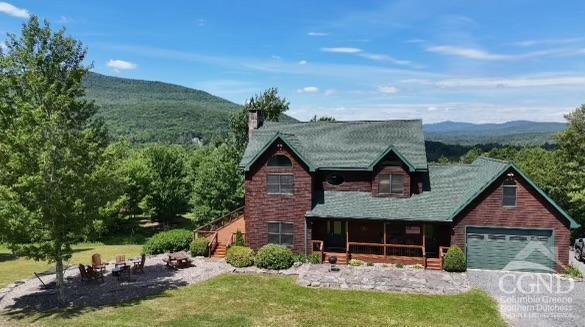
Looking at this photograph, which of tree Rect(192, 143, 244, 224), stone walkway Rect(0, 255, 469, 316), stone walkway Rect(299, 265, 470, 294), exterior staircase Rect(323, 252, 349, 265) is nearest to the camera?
stone walkway Rect(0, 255, 469, 316)

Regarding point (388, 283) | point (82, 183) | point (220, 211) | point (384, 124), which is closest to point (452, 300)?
point (388, 283)

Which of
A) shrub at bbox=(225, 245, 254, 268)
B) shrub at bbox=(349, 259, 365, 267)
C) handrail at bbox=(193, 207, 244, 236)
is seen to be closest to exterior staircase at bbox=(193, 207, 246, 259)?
handrail at bbox=(193, 207, 244, 236)

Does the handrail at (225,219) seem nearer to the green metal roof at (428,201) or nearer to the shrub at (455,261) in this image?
the green metal roof at (428,201)

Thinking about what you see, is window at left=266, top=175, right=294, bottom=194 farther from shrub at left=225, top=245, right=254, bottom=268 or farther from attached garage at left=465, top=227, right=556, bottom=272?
attached garage at left=465, top=227, right=556, bottom=272

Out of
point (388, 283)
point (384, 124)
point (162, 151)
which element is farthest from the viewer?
point (162, 151)

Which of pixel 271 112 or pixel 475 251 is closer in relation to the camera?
pixel 475 251

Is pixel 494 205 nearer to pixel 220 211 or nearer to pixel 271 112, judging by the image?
pixel 220 211

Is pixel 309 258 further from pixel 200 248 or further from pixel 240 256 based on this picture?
pixel 200 248
